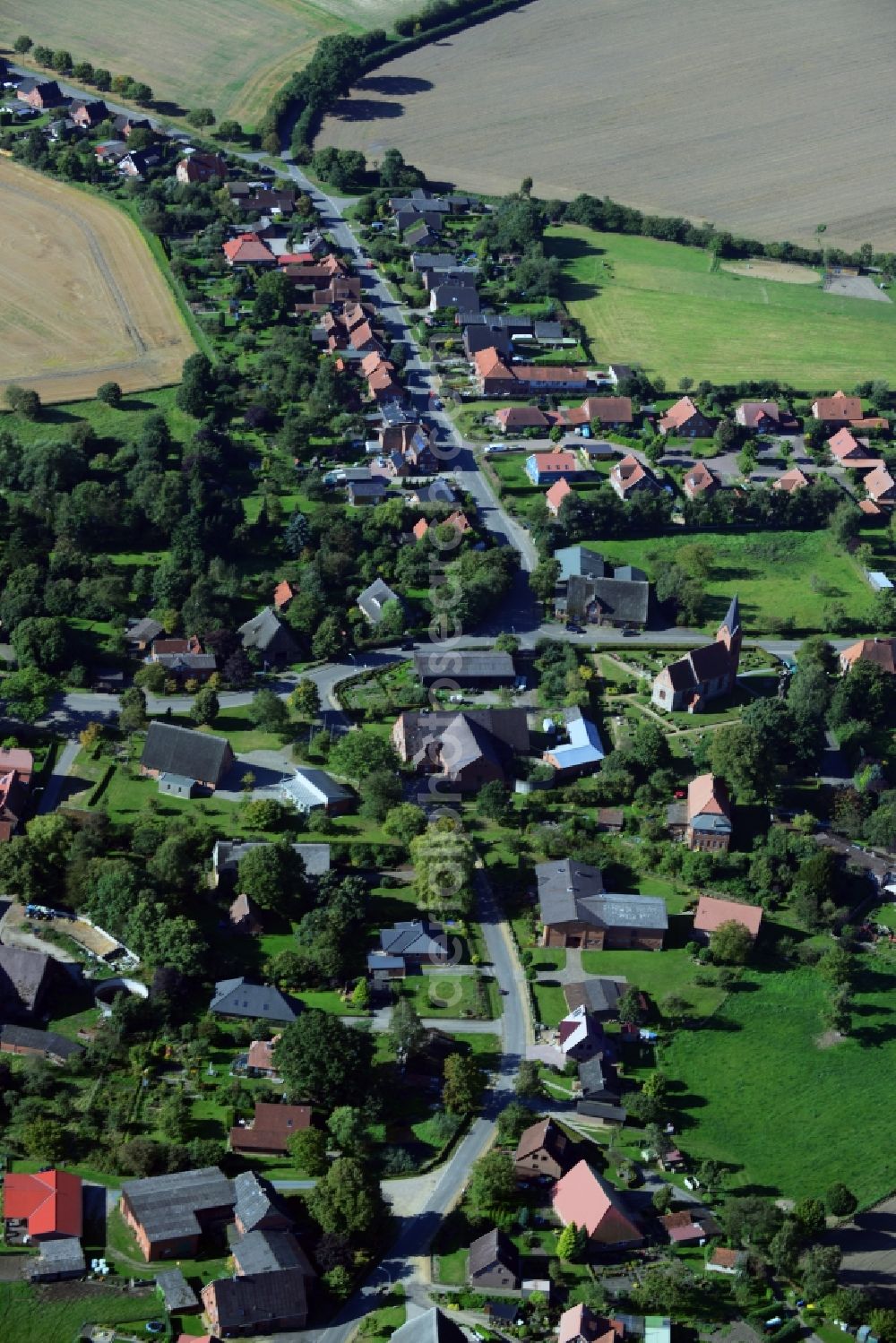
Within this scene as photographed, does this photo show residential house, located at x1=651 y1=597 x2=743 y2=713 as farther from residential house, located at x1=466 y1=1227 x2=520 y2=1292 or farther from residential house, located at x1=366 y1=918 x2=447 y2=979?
residential house, located at x1=466 y1=1227 x2=520 y2=1292

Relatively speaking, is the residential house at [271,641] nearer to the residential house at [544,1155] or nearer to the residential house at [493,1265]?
the residential house at [544,1155]

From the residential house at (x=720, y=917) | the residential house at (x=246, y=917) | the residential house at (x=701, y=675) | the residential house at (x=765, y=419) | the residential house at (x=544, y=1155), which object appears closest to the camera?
the residential house at (x=544, y=1155)

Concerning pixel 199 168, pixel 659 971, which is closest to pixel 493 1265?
pixel 659 971

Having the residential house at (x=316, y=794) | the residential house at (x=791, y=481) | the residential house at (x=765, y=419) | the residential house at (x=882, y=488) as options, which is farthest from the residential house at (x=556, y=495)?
the residential house at (x=316, y=794)

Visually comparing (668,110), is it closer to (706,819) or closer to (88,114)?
(88,114)

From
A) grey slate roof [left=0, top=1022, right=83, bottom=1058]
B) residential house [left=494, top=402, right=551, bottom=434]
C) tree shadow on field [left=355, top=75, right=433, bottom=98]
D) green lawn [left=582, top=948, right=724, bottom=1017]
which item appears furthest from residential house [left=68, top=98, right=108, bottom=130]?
grey slate roof [left=0, top=1022, right=83, bottom=1058]

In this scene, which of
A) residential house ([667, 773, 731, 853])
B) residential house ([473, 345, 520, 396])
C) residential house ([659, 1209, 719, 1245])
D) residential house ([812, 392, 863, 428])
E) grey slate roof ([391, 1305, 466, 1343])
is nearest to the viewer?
grey slate roof ([391, 1305, 466, 1343])
